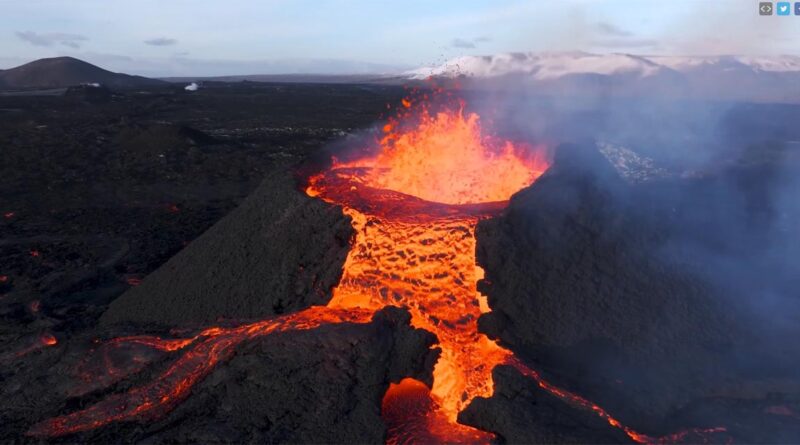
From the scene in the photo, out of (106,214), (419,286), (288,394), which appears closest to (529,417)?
(419,286)

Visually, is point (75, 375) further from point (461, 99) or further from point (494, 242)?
point (461, 99)

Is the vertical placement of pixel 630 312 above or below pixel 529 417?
above

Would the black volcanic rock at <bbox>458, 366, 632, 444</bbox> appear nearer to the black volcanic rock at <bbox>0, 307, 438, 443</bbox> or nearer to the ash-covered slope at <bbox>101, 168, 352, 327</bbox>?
the black volcanic rock at <bbox>0, 307, 438, 443</bbox>

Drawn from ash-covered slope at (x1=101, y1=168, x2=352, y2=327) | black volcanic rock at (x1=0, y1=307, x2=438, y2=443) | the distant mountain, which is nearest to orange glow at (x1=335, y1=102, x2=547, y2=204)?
ash-covered slope at (x1=101, y1=168, x2=352, y2=327)

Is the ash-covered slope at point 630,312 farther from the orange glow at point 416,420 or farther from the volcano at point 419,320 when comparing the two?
the orange glow at point 416,420

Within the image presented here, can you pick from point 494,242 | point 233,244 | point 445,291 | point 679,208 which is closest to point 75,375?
point 233,244

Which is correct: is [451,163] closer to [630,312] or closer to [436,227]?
[436,227]
